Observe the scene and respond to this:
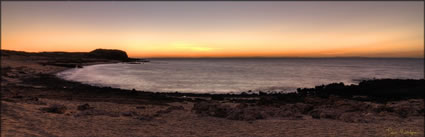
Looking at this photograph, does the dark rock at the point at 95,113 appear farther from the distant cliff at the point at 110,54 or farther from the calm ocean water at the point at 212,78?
the distant cliff at the point at 110,54

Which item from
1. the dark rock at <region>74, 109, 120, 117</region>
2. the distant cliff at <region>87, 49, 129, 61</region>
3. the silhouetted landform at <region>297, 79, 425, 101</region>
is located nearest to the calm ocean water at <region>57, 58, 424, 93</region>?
the silhouetted landform at <region>297, 79, 425, 101</region>

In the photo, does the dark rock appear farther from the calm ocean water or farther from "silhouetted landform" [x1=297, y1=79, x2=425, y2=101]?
"silhouetted landform" [x1=297, y1=79, x2=425, y2=101]

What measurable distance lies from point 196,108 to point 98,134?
22.5ft

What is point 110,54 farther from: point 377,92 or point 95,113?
point 95,113

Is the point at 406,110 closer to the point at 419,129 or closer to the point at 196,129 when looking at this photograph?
the point at 419,129

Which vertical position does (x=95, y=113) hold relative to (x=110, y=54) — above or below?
below

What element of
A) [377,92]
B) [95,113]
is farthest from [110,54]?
[95,113]

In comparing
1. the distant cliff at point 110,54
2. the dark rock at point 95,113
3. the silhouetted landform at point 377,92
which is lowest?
the silhouetted landform at point 377,92

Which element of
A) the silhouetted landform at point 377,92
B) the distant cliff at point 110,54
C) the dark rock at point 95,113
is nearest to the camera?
the dark rock at point 95,113

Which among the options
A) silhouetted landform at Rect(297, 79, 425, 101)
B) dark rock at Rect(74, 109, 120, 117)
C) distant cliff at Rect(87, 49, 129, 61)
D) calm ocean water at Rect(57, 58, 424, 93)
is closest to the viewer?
dark rock at Rect(74, 109, 120, 117)

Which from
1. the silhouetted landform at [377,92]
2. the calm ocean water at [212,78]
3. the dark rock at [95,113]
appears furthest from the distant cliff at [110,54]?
the dark rock at [95,113]

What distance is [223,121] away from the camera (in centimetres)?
1368

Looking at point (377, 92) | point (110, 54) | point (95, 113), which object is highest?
point (110, 54)

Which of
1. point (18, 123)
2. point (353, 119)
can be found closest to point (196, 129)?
point (18, 123)
